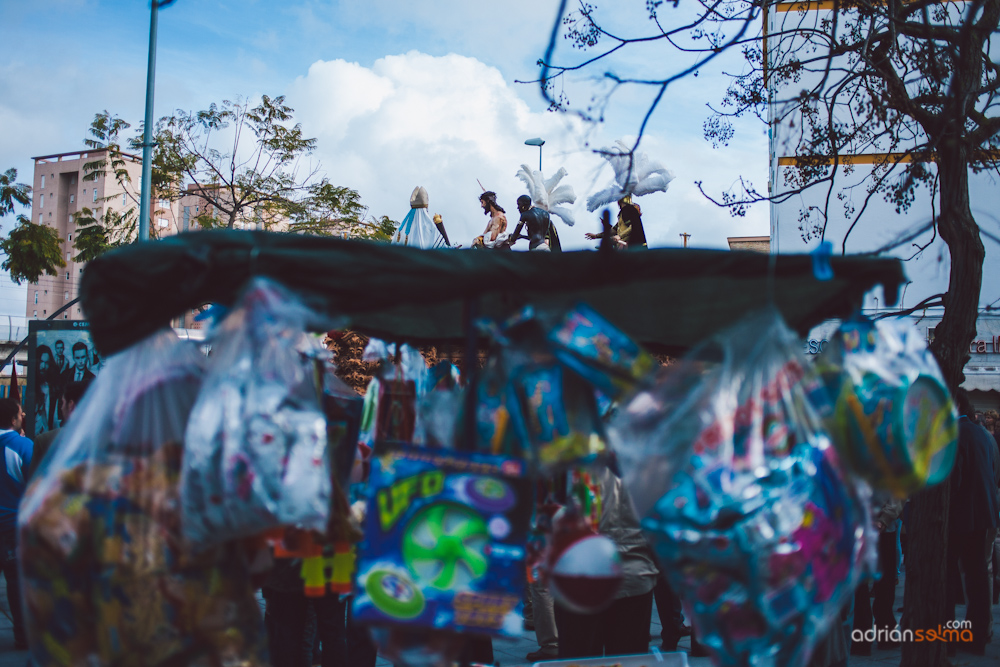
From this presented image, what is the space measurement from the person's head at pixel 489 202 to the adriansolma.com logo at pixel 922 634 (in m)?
5.81

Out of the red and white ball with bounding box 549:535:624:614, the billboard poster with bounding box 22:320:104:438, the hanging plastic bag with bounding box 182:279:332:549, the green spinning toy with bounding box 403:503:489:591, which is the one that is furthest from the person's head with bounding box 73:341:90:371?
the red and white ball with bounding box 549:535:624:614

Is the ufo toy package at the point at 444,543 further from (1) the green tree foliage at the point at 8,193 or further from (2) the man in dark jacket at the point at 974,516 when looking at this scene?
(1) the green tree foliage at the point at 8,193

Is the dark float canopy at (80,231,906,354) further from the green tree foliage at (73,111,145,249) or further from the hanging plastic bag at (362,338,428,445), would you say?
the green tree foliage at (73,111,145,249)

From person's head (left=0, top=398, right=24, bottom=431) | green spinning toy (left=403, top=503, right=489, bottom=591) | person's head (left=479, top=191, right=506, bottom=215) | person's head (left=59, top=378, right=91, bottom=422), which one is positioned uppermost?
person's head (left=479, top=191, right=506, bottom=215)

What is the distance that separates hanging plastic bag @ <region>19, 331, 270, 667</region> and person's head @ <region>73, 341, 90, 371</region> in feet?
20.9

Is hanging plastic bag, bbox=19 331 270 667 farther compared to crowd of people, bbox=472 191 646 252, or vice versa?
crowd of people, bbox=472 191 646 252

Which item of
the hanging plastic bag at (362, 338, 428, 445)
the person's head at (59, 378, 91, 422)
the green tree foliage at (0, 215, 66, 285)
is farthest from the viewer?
the green tree foliage at (0, 215, 66, 285)

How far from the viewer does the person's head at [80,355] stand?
7.57 metres

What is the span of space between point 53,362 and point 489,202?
4.95m

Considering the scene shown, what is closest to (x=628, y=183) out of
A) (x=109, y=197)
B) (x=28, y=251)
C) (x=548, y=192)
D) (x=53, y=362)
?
(x=548, y=192)

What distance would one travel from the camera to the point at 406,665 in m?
1.85

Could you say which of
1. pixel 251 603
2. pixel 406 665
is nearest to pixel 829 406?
pixel 406 665

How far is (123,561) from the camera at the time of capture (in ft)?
5.90

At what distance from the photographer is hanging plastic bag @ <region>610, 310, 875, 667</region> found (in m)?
1.71
